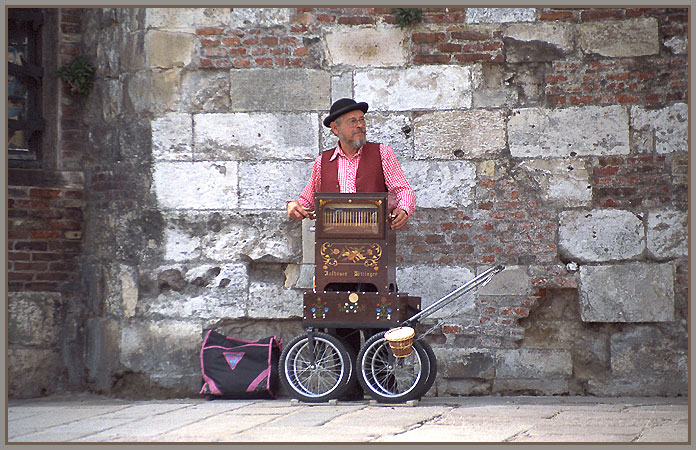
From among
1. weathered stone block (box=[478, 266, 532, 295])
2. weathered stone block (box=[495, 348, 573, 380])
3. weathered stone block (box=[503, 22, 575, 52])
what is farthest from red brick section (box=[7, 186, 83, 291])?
weathered stone block (box=[503, 22, 575, 52])

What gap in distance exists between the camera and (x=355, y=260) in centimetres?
560

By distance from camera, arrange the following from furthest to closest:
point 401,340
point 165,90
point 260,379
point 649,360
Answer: point 165,90, point 649,360, point 260,379, point 401,340

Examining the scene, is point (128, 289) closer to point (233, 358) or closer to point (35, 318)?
point (35, 318)

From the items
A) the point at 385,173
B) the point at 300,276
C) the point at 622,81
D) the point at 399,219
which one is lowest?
the point at 300,276

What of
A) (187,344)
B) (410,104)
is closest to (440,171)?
(410,104)

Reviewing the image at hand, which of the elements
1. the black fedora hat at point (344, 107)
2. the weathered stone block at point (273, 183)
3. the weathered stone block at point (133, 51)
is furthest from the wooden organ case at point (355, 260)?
the weathered stone block at point (133, 51)

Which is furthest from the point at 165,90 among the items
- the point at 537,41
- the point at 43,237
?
the point at 537,41

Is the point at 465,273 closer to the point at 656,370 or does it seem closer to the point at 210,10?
the point at 656,370

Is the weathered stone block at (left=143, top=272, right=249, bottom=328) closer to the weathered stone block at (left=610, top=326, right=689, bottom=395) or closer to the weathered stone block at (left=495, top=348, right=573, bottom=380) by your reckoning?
the weathered stone block at (left=495, top=348, right=573, bottom=380)

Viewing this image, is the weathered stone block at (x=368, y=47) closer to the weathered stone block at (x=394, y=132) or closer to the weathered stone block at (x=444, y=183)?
the weathered stone block at (x=394, y=132)

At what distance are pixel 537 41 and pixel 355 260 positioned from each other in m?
2.04

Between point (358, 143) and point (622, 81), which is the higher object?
point (622, 81)

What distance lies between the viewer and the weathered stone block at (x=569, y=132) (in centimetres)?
645

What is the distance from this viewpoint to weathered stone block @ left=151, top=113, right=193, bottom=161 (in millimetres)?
6766
